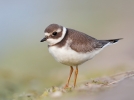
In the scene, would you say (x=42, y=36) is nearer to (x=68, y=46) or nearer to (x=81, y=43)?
(x=81, y=43)

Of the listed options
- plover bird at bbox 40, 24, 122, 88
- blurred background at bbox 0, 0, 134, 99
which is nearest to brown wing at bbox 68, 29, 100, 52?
plover bird at bbox 40, 24, 122, 88

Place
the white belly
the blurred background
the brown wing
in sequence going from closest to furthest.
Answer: the white belly < the brown wing < the blurred background

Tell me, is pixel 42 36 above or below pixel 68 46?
above

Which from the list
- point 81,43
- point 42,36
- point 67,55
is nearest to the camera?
point 67,55

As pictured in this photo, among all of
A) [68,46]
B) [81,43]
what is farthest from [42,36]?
[68,46]

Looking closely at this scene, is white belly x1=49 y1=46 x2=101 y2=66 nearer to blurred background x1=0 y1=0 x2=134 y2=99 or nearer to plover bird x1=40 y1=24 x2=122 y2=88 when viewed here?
plover bird x1=40 y1=24 x2=122 y2=88

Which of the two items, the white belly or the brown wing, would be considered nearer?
the white belly

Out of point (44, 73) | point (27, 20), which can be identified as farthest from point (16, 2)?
point (44, 73)
